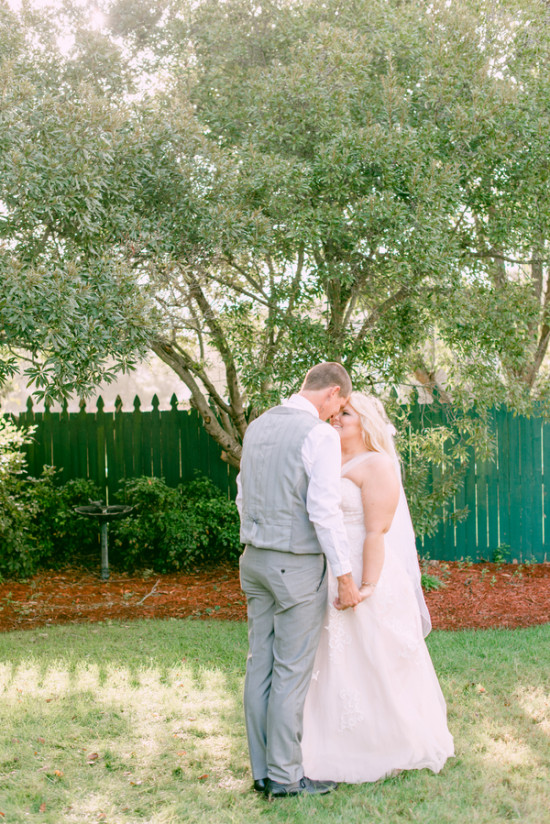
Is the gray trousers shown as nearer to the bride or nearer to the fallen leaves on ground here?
the bride

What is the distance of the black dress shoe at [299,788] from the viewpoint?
339 centimetres

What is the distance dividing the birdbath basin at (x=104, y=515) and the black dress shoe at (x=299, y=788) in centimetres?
536

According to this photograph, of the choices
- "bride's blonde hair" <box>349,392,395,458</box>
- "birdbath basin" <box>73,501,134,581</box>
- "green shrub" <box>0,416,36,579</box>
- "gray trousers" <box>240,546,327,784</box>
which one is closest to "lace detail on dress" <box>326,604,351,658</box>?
"gray trousers" <box>240,546,327,784</box>

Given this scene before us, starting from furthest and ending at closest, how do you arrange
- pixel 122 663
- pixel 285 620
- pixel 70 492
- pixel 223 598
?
pixel 70 492 → pixel 223 598 → pixel 122 663 → pixel 285 620

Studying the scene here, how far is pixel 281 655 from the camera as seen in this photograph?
136 inches

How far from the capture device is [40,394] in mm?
4734

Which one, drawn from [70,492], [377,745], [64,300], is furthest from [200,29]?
[377,745]

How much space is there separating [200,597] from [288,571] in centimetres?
444

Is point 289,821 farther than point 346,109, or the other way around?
point 346,109

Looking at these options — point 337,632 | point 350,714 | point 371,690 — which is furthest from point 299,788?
point 337,632

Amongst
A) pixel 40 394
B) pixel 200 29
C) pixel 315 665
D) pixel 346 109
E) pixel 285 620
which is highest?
pixel 200 29

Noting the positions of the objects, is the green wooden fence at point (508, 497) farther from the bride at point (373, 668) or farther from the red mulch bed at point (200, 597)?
the bride at point (373, 668)

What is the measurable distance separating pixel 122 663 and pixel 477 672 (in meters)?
2.59

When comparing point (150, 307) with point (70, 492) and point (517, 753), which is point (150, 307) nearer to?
point (517, 753)
